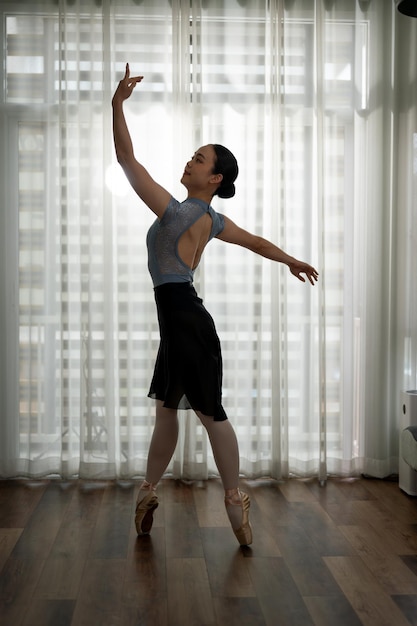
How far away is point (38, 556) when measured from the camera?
2627 millimetres

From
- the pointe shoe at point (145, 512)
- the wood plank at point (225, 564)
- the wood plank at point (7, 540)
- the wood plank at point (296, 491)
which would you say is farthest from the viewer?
the wood plank at point (296, 491)

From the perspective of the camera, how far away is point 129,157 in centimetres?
257

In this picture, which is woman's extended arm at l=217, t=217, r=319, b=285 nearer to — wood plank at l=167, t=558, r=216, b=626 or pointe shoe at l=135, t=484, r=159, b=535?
pointe shoe at l=135, t=484, r=159, b=535

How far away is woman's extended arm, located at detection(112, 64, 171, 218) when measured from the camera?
2514 mm

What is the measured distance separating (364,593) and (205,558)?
1.91ft

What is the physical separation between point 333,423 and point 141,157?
168 centimetres

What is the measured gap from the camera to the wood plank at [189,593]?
2143 millimetres

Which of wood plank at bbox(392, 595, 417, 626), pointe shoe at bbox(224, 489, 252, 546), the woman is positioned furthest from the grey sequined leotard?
wood plank at bbox(392, 595, 417, 626)

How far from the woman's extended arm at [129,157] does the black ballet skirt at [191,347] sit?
313 mm

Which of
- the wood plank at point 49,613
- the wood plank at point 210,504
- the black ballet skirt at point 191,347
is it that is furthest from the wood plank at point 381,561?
the wood plank at point 49,613

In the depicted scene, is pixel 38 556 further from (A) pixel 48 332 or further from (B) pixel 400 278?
(B) pixel 400 278

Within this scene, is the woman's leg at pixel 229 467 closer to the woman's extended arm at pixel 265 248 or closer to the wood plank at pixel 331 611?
the wood plank at pixel 331 611

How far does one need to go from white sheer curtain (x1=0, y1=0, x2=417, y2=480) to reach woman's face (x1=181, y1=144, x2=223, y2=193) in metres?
0.92

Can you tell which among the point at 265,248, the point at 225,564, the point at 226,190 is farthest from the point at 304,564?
the point at 226,190
